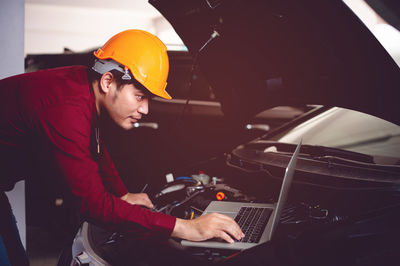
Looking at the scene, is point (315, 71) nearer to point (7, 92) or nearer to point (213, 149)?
point (7, 92)

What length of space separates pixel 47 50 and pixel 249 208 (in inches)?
447

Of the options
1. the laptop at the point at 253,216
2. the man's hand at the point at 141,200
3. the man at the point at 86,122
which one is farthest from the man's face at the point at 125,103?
the laptop at the point at 253,216

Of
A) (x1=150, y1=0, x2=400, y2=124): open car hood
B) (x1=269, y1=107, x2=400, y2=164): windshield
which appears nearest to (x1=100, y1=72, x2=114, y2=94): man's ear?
(x1=150, y1=0, x2=400, y2=124): open car hood

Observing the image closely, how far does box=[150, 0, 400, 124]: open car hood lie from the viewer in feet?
3.51

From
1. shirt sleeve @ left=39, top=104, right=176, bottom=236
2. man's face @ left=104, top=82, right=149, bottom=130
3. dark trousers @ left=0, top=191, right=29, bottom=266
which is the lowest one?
dark trousers @ left=0, top=191, right=29, bottom=266

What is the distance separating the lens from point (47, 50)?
428 inches

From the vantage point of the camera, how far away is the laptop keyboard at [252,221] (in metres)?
1.18

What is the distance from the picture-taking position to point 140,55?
1406mm

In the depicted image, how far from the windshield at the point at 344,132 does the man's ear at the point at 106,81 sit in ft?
3.58

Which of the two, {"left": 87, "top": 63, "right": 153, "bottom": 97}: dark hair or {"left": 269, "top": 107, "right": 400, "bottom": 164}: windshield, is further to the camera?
{"left": 269, "top": 107, "right": 400, "bottom": 164}: windshield

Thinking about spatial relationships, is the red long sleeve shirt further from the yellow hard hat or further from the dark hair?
the yellow hard hat

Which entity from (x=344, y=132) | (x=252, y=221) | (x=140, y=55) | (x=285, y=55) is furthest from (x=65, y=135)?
(x=344, y=132)

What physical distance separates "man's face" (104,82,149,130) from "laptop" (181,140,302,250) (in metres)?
0.54

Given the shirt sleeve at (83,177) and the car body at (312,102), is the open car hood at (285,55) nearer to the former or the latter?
the car body at (312,102)
